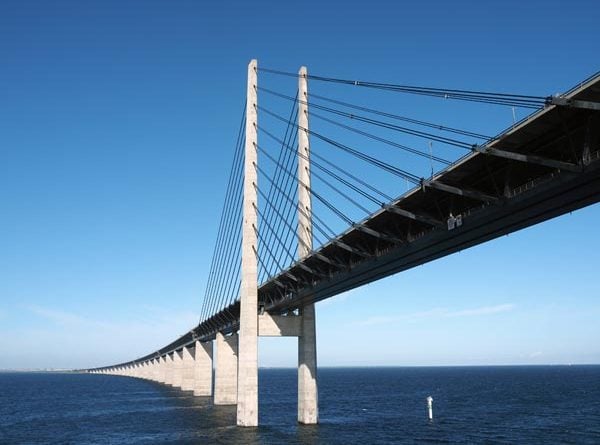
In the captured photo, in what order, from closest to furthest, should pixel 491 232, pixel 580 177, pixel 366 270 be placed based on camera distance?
1. pixel 580 177
2. pixel 491 232
3. pixel 366 270

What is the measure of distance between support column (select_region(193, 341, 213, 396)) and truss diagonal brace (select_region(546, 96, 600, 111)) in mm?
79553

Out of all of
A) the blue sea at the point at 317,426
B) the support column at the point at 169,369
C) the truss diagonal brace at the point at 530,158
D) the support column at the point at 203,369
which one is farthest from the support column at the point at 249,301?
the support column at the point at 169,369

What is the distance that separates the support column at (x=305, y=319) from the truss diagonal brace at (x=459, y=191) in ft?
68.0

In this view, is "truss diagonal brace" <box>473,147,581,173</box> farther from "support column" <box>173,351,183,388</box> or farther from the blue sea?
"support column" <box>173,351,183,388</box>

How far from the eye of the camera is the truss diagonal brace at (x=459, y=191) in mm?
21781

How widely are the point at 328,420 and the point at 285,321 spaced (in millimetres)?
12391

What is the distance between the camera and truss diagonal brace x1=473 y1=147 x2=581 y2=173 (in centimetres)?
1811

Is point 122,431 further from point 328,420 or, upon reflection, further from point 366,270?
point 366,270

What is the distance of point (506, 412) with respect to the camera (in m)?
64.4

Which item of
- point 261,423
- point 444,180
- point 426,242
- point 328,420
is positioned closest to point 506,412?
point 328,420

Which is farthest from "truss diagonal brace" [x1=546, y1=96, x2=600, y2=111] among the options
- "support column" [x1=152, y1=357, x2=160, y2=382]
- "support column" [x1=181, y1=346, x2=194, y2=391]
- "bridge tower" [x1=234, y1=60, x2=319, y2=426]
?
"support column" [x1=152, y1=357, x2=160, y2=382]

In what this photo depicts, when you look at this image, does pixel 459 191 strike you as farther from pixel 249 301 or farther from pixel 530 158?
pixel 249 301

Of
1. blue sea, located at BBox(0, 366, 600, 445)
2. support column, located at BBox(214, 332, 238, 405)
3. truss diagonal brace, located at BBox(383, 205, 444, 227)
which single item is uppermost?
truss diagonal brace, located at BBox(383, 205, 444, 227)

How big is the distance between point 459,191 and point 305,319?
90.6ft
